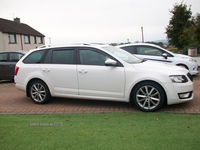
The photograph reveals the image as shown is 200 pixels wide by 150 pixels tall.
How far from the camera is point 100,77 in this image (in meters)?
5.26

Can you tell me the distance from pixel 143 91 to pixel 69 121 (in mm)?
1839

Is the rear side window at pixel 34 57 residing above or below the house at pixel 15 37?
below

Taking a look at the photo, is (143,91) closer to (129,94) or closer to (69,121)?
(129,94)

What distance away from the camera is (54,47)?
6094mm

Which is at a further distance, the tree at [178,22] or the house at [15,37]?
the house at [15,37]

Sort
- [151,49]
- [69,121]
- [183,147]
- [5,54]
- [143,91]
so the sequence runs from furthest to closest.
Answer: [5,54] < [151,49] < [143,91] < [69,121] < [183,147]

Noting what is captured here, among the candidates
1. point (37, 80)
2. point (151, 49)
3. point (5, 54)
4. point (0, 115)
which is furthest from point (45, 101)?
point (5, 54)

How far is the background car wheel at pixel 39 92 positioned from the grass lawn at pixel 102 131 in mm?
1043

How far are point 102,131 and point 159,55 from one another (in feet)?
21.3

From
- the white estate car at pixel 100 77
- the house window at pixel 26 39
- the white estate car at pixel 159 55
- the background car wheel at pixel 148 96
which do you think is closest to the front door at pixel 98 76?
the white estate car at pixel 100 77

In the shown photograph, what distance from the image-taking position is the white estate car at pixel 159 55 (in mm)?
9508

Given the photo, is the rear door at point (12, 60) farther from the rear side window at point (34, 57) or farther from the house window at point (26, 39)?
the house window at point (26, 39)

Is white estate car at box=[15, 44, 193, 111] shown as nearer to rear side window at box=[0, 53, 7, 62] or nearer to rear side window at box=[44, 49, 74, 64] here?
rear side window at box=[44, 49, 74, 64]

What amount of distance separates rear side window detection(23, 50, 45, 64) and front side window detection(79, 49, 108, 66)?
1353 millimetres
